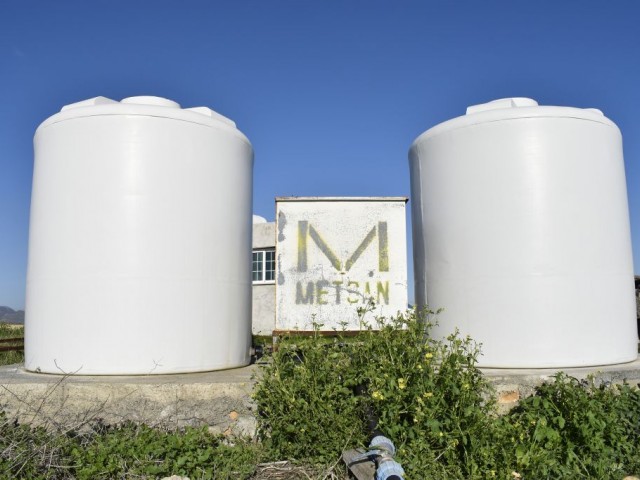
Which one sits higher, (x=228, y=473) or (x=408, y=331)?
(x=408, y=331)

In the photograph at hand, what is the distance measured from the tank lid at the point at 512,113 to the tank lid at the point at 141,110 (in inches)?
94.3

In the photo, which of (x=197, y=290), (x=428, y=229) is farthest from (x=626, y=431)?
(x=197, y=290)

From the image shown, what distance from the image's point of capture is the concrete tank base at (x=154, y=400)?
4918 mm

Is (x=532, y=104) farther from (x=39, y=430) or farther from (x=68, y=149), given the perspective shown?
(x=39, y=430)

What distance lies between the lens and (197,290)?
18.9ft

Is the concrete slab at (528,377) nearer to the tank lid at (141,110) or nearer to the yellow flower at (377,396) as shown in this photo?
the yellow flower at (377,396)

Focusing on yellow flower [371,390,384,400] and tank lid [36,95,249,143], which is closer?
yellow flower [371,390,384,400]

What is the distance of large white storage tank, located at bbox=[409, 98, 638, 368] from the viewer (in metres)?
5.71

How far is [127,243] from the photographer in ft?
18.2

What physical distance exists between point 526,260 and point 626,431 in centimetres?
183

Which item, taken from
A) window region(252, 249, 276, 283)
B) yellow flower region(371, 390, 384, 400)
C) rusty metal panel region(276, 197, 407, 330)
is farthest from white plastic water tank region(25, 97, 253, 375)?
window region(252, 249, 276, 283)

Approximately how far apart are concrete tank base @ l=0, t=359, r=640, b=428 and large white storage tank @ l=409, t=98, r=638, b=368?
77cm

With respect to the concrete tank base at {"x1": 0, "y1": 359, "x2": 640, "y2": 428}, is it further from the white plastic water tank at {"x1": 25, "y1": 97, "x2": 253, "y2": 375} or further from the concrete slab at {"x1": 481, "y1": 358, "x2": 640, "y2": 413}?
the white plastic water tank at {"x1": 25, "y1": 97, "x2": 253, "y2": 375}

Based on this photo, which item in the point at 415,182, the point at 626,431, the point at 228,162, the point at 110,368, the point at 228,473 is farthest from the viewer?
the point at 415,182
